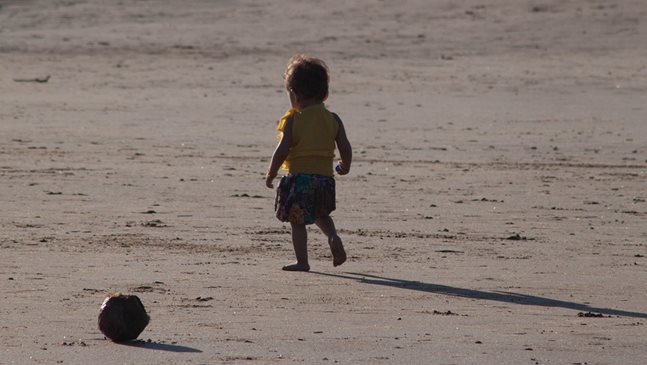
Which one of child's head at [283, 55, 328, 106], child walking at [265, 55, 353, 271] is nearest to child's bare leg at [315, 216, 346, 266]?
child walking at [265, 55, 353, 271]

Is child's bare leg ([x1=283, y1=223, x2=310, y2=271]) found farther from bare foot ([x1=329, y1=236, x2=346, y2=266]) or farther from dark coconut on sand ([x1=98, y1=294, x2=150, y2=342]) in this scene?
dark coconut on sand ([x1=98, y1=294, x2=150, y2=342])

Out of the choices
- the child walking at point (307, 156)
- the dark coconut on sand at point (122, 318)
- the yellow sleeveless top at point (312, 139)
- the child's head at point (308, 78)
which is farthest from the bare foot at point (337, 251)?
the dark coconut on sand at point (122, 318)

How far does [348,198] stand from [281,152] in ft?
10.4

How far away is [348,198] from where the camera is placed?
11.1 meters

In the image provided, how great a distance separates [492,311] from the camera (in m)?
6.89

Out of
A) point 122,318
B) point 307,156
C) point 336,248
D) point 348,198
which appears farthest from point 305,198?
point 348,198

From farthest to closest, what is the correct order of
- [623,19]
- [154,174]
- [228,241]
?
[623,19] → [154,174] → [228,241]

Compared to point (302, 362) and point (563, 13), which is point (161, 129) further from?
point (563, 13)

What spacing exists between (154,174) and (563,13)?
55.0 ft

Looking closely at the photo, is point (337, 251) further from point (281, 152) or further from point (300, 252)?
point (281, 152)

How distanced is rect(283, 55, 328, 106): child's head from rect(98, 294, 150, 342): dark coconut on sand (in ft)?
7.51

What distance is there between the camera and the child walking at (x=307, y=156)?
26.2 feet

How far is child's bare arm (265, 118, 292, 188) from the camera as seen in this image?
796cm

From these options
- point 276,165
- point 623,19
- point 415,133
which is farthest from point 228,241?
point 623,19
